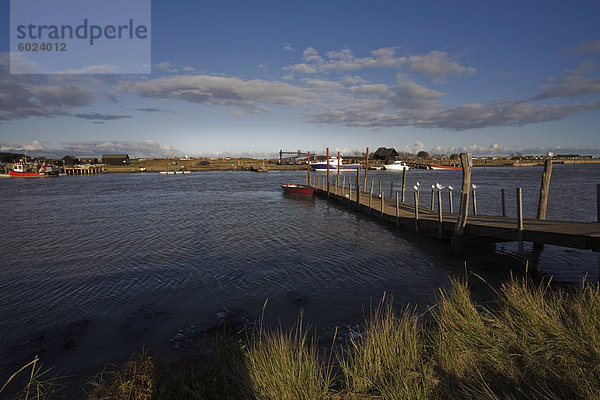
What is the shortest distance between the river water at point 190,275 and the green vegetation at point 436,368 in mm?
2385

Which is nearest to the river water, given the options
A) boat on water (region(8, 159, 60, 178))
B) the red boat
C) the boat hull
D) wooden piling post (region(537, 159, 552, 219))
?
wooden piling post (region(537, 159, 552, 219))

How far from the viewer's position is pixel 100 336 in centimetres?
775

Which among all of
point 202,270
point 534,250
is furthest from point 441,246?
point 202,270

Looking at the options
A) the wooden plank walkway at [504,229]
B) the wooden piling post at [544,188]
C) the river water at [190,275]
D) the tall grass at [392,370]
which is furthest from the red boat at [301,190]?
the tall grass at [392,370]

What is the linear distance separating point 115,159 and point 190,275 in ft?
435

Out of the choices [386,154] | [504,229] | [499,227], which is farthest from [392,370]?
[386,154]

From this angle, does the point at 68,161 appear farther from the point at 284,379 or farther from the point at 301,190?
the point at 284,379

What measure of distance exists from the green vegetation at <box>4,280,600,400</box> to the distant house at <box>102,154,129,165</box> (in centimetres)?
13847

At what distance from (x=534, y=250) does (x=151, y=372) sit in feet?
50.3

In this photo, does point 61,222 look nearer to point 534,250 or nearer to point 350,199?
point 350,199

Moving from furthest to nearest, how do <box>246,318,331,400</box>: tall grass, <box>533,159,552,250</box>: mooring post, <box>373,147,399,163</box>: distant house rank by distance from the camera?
1. <box>373,147,399,163</box>: distant house
2. <box>533,159,552,250</box>: mooring post
3. <box>246,318,331,400</box>: tall grass

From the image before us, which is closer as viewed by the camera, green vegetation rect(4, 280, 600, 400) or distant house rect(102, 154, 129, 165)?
green vegetation rect(4, 280, 600, 400)

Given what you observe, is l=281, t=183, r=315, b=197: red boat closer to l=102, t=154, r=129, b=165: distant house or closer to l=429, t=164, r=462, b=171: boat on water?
l=429, t=164, r=462, b=171: boat on water

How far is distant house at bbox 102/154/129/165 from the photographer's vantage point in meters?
123
